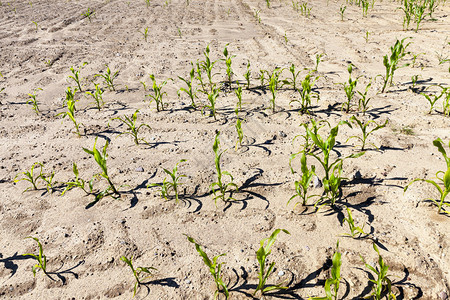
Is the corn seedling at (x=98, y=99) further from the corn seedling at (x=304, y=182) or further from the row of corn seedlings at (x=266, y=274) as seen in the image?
the corn seedling at (x=304, y=182)

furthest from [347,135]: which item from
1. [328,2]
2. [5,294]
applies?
[328,2]

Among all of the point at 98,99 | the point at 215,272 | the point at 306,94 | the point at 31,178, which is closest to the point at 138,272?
the point at 215,272

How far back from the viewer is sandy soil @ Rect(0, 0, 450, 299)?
2139 millimetres

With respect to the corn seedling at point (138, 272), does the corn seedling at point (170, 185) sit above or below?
above

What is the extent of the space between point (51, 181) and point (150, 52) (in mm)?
4121

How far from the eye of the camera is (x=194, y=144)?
139 inches

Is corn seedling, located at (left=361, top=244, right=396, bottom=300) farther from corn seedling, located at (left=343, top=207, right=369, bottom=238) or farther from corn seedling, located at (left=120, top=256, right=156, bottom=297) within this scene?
corn seedling, located at (left=120, top=256, right=156, bottom=297)

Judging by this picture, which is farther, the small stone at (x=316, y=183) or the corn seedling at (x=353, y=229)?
the small stone at (x=316, y=183)

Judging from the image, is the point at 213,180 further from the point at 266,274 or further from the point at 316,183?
the point at 266,274

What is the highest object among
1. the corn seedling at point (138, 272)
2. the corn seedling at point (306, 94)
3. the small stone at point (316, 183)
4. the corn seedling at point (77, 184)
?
the corn seedling at point (306, 94)

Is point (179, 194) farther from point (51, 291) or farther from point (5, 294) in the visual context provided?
point (5, 294)

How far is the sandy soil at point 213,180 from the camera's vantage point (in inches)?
84.2

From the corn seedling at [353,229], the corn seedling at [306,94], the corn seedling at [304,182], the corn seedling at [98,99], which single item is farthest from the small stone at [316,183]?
the corn seedling at [98,99]

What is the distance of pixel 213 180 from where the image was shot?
118 inches
